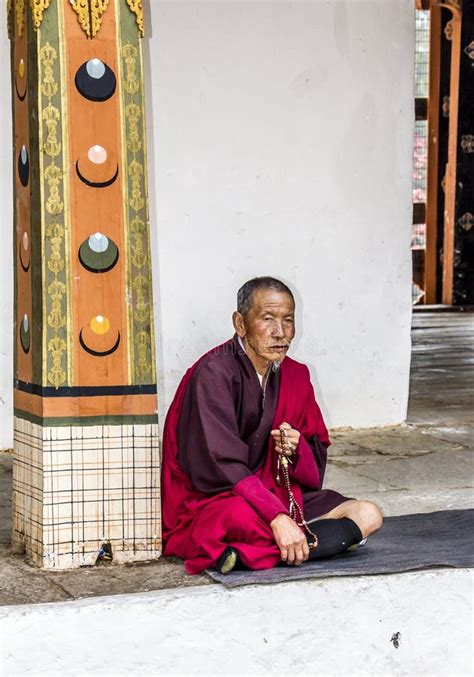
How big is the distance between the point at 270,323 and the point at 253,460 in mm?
492

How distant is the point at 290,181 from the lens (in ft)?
20.4

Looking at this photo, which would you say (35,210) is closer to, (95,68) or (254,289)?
(95,68)

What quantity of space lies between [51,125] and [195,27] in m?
2.35

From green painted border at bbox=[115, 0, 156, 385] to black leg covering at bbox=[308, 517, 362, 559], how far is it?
754 millimetres

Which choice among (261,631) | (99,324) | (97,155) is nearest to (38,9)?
(97,155)

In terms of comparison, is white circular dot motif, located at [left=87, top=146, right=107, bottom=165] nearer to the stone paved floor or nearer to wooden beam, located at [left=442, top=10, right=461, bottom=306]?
the stone paved floor

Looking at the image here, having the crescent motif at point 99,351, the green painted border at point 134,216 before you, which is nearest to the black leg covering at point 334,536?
the green painted border at point 134,216

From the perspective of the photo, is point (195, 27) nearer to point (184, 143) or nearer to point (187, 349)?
point (184, 143)

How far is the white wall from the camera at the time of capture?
5.96 metres

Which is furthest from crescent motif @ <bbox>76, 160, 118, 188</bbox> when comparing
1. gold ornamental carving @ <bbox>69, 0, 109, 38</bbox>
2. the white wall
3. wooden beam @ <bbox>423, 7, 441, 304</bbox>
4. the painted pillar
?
wooden beam @ <bbox>423, 7, 441, 304</bbox>

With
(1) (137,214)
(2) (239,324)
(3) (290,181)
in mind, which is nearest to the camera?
(1) (137,214)

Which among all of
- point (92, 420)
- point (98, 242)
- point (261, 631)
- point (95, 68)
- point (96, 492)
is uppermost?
point (95, 68)

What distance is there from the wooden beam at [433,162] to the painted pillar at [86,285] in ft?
38.5

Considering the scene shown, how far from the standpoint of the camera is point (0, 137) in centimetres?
569
